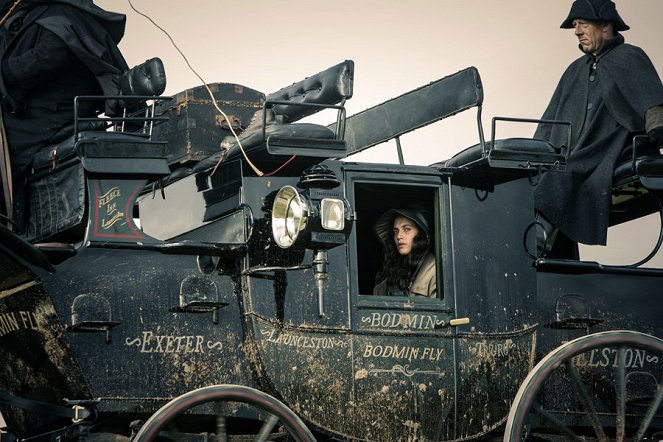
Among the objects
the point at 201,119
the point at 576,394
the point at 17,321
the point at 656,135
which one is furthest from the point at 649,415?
the point at 17,321

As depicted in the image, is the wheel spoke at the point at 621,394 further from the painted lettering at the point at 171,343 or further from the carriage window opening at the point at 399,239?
the painted lettering at the point at 171,343

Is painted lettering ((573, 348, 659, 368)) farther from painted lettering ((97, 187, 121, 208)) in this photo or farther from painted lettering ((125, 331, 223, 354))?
painted lettering ((97, 187, 121, 208))

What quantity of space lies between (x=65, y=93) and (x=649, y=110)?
3.67 meters

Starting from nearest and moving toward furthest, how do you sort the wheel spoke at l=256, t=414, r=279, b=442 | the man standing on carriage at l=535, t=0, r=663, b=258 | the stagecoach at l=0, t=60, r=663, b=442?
the wheel spoke at l=256, t=414, r=279, b=442 < the stagecoach at l=0, t=60, r=663, b=442 < the man standing on carriage at l=535, t=0, r=663, b=258

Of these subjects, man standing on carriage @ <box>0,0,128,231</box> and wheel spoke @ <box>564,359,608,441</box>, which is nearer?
wheel spoke @ <box>564,359,608,441</box>

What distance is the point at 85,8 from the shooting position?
29.5 feet

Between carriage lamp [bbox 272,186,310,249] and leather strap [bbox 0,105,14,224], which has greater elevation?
leather strap [bbox 0,105,14,224]

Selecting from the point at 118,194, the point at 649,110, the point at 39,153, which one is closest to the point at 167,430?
the point at 118,194

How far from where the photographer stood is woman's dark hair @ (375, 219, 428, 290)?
29.6 feet

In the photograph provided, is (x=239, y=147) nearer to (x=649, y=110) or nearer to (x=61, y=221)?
(x=61, y=221)

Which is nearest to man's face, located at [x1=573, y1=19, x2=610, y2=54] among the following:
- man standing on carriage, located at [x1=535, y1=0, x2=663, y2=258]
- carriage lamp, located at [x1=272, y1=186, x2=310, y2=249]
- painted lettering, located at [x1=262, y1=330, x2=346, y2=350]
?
man standing on carriage, located at [x1=535, y1=0, x2=663, y2=258]

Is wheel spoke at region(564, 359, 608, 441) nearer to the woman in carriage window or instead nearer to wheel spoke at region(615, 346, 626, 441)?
wheel spoke at region(615, 346, 626, 441)

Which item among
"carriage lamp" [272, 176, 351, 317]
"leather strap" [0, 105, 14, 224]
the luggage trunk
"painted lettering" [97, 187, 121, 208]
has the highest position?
the luggage trunk

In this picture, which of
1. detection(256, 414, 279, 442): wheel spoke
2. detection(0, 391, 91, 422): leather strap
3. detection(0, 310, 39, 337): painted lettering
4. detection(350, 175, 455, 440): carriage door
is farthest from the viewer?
detection(350, 175, 455, 440): carriage door
